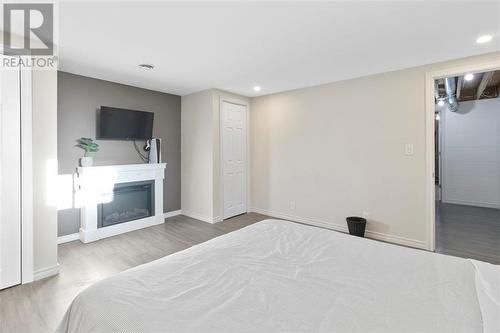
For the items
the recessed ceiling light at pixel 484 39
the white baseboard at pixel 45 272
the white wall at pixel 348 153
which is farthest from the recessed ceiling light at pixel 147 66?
the recessed ceiling light at pixel 484 39

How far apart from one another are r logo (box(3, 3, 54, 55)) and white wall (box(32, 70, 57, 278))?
0.23m

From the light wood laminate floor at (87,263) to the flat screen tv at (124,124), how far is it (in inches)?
61.4

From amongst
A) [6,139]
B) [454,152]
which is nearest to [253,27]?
[6,139]

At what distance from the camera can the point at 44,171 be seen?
2.51m

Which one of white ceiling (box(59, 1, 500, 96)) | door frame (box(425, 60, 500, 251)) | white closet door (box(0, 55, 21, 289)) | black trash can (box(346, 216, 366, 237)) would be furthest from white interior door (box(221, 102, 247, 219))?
door frame (box(425, 60, 500, 251))

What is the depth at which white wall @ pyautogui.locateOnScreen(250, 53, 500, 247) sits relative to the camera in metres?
3.30

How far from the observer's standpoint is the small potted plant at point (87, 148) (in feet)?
11.6

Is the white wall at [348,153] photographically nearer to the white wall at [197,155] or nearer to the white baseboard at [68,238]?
the white wall at [197,155]

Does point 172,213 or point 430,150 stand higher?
point 430,150

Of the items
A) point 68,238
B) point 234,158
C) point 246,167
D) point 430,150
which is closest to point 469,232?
point 430,150

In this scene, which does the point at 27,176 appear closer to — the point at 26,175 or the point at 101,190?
the point at 26,175

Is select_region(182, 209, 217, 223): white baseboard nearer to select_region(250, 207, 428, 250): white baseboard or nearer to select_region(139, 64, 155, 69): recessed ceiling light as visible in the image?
select_region(250, 207, 428, 250): white baseboard

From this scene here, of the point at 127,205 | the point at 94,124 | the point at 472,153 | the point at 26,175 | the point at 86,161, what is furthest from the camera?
the point at 472,153

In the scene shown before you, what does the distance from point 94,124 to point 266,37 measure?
2.94 meters
